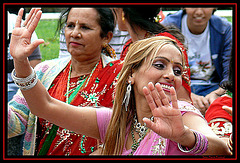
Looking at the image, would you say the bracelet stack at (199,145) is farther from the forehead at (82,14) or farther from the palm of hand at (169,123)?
the forehead at (82,14)

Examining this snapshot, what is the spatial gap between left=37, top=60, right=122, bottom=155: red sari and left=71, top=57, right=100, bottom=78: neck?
0.05m

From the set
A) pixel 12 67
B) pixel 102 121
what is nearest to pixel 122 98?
pixel 102 121

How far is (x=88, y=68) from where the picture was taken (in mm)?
2939

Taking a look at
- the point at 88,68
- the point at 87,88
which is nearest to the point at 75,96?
the point at 87,88

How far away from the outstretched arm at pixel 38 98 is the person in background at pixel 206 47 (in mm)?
1576

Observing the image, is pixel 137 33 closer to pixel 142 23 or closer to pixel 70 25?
pixel 142 23

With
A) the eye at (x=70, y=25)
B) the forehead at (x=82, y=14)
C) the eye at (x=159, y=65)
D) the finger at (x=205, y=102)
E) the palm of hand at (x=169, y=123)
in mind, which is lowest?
the finger at (x=205, y=102)

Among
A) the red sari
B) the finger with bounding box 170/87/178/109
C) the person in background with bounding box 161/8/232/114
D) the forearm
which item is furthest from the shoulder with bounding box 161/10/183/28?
the finger with bounding box 170/87/178/109

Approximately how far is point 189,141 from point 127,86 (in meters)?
0.58

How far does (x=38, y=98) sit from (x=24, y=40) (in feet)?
1.08

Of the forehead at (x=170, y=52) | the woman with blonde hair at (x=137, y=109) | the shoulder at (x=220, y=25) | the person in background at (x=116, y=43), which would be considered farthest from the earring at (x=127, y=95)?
the shoulder at (x=220, y=25)

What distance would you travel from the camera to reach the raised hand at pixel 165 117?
6.30 feet

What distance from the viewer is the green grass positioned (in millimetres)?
3891

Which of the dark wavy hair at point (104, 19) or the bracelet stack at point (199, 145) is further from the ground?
the dark wavy hair at point (104, 19)
